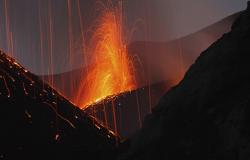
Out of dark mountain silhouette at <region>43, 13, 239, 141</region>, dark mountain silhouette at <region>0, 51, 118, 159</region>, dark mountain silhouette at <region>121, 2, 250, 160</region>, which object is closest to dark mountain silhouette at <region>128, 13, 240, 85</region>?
dark mountain silhouette at <region>43, 13, 239, 141</region>

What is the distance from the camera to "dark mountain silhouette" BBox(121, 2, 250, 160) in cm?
1102

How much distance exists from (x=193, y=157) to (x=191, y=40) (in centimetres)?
11451

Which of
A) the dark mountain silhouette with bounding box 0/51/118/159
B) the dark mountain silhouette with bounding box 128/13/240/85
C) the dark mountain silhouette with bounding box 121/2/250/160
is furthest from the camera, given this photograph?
the dark mountain silhouette with bounding box 128/13/240/85

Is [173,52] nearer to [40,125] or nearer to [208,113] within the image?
[40,125]

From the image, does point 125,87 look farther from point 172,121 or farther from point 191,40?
point 172,121

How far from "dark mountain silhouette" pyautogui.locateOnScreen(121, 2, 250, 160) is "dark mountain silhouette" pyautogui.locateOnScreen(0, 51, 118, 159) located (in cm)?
187

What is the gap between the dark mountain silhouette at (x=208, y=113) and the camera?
434 inches

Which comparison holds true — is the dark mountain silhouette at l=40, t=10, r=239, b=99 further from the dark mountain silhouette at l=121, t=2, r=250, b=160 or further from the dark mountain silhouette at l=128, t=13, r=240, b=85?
the dark mountain silhouette at l=121, t=2, r=250, b=160

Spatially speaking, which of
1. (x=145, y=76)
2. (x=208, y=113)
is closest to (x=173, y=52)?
(x=145, y=76)

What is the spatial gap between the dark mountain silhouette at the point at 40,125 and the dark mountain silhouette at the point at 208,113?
1.87 metres

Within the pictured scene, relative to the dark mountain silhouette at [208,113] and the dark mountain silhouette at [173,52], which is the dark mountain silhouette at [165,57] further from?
the dark mountain silhouette at [208,113]

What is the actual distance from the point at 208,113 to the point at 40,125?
574 cm

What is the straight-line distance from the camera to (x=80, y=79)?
133875 millimetres

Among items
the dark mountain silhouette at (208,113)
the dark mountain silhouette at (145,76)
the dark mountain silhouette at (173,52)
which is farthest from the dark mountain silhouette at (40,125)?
the dark mountain silhouette at (173,52)
